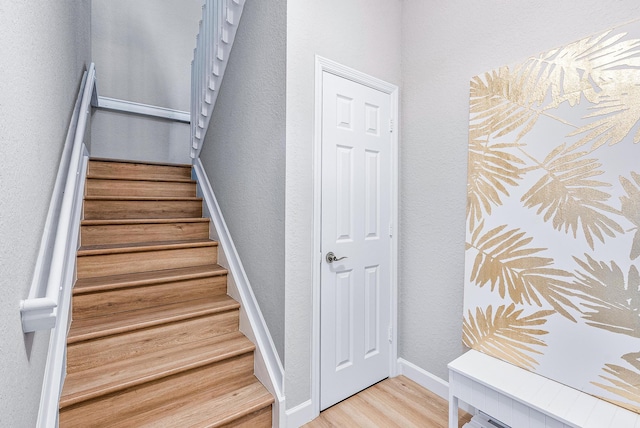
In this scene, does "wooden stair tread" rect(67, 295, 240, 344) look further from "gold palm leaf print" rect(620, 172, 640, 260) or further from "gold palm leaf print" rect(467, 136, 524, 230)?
"gold palm leaf print" rect(620, 172, 640, 260)

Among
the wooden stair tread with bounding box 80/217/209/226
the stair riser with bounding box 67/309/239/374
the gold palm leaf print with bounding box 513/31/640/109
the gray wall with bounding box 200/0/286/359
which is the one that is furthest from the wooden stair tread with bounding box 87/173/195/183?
the gold palm leaf print with bounding box 513/31/640/109

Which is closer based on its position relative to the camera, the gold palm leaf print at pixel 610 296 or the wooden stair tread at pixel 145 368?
the gold palm leaf print at pixel 610 296

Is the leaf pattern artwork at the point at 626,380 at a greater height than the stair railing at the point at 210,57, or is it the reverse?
the stair railing at the point at 210,57

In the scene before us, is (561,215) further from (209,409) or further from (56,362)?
(56,362)

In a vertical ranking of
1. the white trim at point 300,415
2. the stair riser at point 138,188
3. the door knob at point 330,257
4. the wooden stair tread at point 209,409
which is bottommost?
the white trim at point 300,415

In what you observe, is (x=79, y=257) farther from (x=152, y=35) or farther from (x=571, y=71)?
(x=152, y=35)

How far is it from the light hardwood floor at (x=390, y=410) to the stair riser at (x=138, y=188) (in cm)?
220

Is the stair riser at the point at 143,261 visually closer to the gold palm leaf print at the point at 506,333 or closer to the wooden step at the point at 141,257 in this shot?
the wooden step at the point at 141,257

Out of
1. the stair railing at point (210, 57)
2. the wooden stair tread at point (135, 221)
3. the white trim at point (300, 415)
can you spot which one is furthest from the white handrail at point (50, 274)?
the stair railing at point (210, 57)

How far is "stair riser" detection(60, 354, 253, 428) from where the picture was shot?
140cm

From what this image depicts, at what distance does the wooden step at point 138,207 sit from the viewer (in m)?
2.38

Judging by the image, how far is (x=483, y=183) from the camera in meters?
1.75

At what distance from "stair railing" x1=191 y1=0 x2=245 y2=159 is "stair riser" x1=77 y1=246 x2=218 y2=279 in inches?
45.9

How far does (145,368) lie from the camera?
62.2 inches
